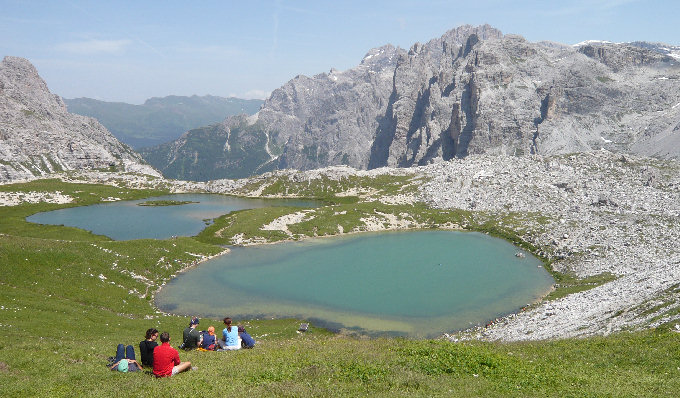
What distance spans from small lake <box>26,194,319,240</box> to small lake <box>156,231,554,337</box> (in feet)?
108

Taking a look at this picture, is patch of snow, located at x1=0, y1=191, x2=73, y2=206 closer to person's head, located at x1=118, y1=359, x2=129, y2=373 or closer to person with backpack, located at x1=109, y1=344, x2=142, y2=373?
person with backpack, located at x1=109, y1=344, x2=142, y2=373

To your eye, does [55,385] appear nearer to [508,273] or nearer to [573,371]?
[573,371]

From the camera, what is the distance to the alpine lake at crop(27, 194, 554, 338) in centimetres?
5431

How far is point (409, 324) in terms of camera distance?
51219 mm

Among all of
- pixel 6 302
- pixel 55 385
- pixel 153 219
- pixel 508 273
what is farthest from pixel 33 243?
pixel 508 273

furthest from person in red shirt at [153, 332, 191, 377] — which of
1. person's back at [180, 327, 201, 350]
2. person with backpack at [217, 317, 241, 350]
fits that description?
person with backpack at [217, 317, 241, 350]

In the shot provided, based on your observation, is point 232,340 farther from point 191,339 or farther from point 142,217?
point 142,217

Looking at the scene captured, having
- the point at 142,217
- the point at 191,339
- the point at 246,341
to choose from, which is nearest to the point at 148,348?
the point at 191,339

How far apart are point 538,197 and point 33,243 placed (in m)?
123

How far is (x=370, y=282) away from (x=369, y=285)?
160cm

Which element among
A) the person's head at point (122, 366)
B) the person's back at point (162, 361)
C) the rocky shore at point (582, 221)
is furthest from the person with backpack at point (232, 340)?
the rocky shore at point (582, 221)

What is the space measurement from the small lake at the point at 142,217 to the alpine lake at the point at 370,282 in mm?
1923

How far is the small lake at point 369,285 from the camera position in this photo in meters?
54.1

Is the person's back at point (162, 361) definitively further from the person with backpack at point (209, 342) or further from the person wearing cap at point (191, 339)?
the person with backpack at point (209, 342)
